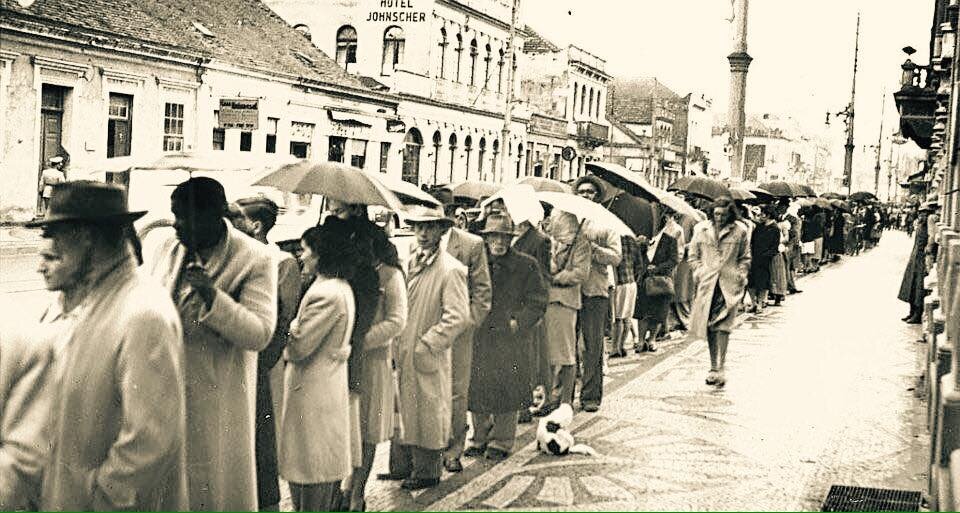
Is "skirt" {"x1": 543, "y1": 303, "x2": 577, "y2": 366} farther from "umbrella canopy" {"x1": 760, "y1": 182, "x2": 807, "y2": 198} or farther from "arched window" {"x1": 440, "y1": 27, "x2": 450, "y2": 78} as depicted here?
"arched window" {"x1": 440, "y1": 27, "x2": 450, "y2": 78}

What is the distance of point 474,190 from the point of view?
13.1 m

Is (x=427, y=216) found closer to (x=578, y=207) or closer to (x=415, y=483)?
(x=415, y=483)

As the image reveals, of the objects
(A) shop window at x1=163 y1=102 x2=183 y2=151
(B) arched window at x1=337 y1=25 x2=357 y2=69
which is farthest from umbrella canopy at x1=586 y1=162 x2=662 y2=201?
(B) arched window at x1=337 y1=25 x2=357 y2=69

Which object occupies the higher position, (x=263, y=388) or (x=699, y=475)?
(x=263, y=388)

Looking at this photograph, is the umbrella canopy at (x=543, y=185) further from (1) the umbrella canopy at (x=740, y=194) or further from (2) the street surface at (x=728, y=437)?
(1) the umbrella canopy at (x=740, y=194)

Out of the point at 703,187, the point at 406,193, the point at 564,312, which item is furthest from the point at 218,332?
the point at 703,187

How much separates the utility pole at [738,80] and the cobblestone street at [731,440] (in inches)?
886

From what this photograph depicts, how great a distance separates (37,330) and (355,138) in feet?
119

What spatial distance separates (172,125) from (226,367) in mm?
25117

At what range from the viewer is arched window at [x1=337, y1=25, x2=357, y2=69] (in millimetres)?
46219

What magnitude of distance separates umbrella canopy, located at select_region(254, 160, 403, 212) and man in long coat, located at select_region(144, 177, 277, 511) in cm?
122

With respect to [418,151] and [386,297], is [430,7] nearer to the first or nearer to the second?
[418,151]

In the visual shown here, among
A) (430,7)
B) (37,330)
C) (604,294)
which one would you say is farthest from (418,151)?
(37,330)

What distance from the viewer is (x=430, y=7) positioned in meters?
45.3
